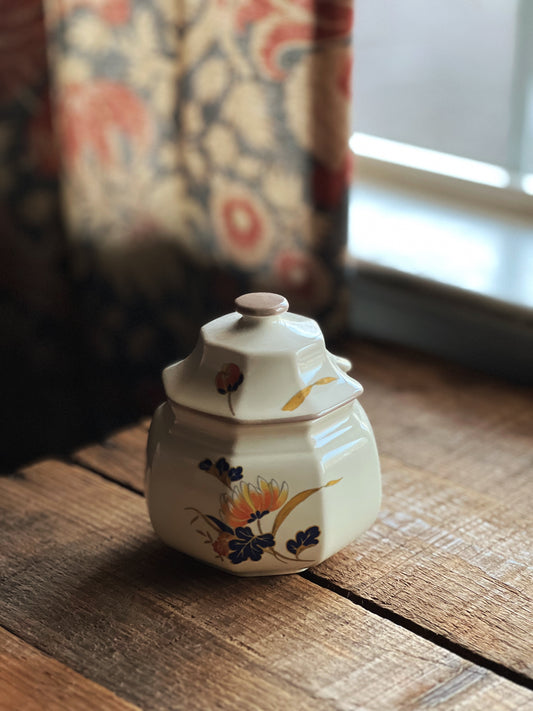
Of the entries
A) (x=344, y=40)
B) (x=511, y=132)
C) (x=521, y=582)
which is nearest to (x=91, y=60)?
(x=344, y=40)

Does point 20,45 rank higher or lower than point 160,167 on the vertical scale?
higher

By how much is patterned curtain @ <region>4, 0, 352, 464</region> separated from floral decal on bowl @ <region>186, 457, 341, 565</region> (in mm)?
667

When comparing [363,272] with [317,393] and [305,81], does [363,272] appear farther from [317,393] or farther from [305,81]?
[317,393]

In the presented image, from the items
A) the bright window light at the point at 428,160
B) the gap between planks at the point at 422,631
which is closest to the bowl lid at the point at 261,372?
the gap between planks at the point at 422,631

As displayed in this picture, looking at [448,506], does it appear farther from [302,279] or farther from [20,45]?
[20,45]

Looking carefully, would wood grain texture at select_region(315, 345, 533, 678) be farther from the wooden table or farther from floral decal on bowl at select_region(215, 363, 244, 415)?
floral decal on bowl at select_region(215, 363, 244, 415)

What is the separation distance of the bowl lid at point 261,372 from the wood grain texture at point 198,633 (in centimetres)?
14

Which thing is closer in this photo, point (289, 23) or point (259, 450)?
point (259, 450)

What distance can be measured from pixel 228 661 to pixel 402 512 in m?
0.24

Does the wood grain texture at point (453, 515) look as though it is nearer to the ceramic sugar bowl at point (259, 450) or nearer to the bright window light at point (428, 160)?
the ceramic sugar bowl at point (259, 450)

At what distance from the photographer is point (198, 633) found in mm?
708

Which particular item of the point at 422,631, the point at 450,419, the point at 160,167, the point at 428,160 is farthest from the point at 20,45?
the point at 422,631

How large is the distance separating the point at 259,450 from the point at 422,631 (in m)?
0.17

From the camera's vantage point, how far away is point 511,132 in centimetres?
151
